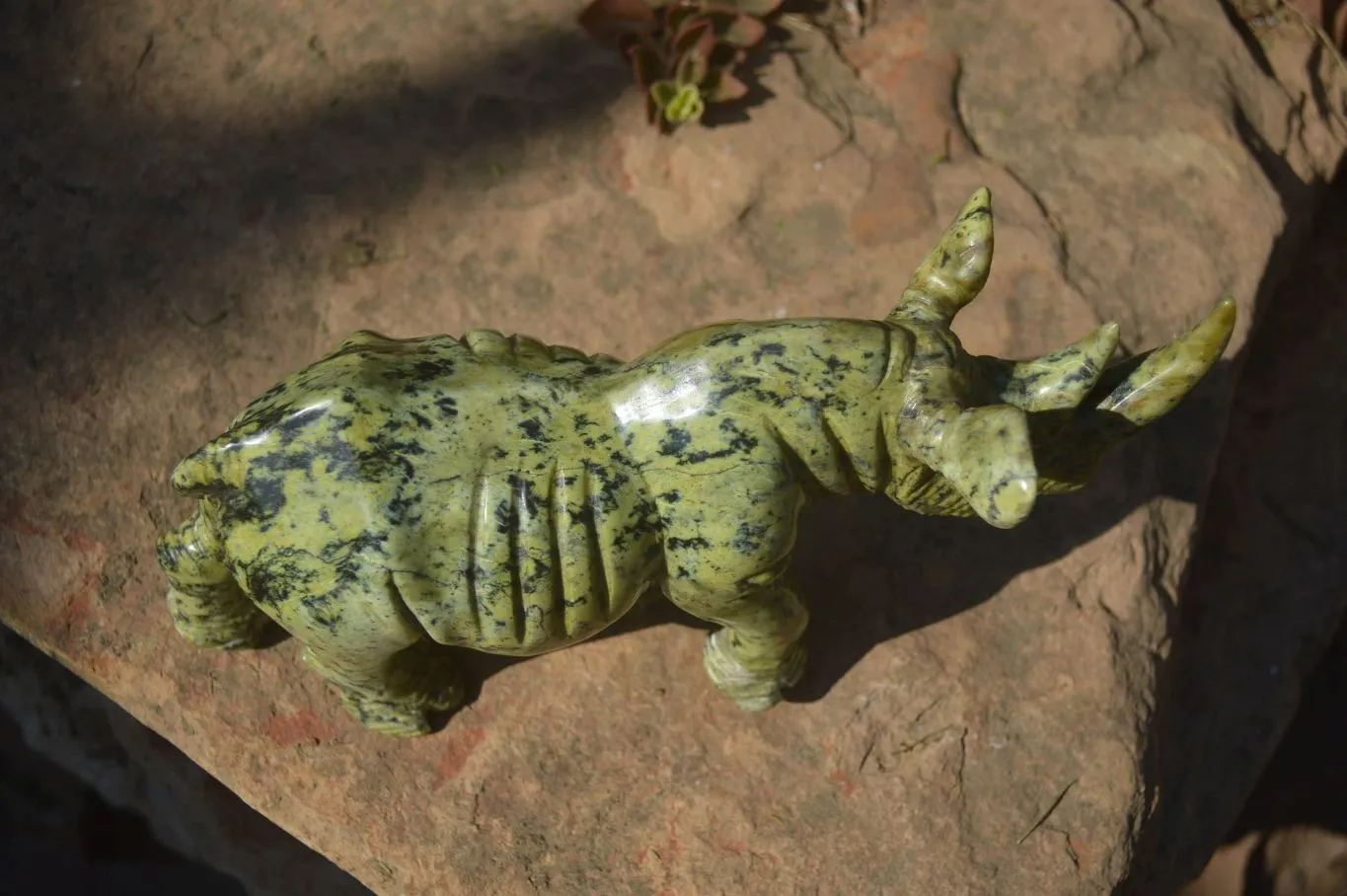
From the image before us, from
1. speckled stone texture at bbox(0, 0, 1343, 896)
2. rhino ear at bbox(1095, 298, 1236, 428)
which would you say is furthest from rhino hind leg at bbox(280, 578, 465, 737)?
rhino ear at bbox(1095, 298, 1236, 428)

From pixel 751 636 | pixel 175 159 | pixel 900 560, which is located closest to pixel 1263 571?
pixel 900 560

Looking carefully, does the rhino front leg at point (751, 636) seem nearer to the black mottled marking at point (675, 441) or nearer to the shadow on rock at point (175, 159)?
the black mottled marking at point (675, 441)

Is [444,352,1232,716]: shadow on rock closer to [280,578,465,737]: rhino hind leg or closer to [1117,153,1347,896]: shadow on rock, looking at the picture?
[280,578,465,737]: rhino hind leg

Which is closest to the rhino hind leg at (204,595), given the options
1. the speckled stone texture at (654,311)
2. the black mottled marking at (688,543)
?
the speckled stone texture at (654,311)

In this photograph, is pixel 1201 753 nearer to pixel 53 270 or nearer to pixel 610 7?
pixel 610 7

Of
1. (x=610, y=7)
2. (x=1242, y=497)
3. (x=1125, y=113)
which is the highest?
(x=610, y=7)

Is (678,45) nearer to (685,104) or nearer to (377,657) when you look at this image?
(685,104)

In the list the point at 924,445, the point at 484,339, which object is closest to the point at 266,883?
the point at 484,339
